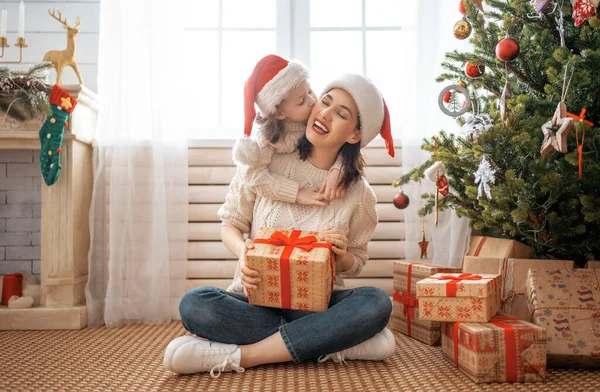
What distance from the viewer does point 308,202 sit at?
1.79m

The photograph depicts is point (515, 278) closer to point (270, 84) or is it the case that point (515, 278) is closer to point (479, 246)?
point (479, 246)

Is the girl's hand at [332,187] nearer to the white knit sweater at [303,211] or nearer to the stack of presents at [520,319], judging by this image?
the white knit sweater at [303,211]

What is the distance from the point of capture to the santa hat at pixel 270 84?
1.76 meters

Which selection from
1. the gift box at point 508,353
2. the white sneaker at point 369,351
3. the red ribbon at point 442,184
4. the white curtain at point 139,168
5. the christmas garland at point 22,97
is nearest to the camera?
the gift box at point 508,353

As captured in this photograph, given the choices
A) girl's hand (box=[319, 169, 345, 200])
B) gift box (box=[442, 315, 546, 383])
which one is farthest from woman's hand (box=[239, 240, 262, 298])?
gift box (box=[442, 315, 546, 383])

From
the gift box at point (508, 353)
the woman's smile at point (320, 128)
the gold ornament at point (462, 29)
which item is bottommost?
the gift box at point (508, 353)

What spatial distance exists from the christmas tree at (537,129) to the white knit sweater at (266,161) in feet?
1.55

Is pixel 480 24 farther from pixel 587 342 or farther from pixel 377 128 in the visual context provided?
pixel 587 342

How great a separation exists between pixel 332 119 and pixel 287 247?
40cm

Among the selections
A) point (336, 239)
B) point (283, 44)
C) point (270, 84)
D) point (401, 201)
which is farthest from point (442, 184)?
point (283, 44)

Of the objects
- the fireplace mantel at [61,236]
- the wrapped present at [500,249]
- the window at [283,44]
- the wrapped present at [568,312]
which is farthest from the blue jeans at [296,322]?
the window at [283,44]

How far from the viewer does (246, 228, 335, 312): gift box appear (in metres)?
1.56

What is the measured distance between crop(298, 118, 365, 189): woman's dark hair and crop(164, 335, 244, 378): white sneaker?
0.57 metres

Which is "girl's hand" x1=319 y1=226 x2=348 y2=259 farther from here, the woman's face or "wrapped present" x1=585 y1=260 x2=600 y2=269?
"wrapped present" x1=585 y1=260 x2=600 y2=269
